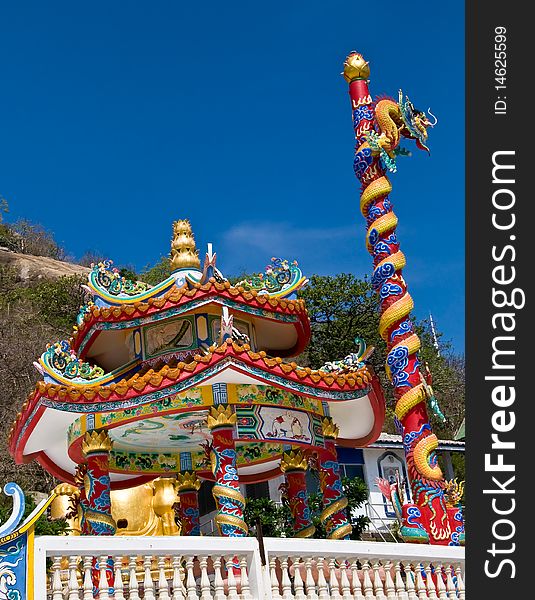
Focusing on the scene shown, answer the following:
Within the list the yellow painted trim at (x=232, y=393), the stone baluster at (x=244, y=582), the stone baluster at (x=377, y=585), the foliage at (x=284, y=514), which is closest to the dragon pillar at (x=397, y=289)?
the stone baluster at (x=377, y=585)

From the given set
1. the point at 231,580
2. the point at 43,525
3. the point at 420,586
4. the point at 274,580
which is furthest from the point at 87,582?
the point at 43,525

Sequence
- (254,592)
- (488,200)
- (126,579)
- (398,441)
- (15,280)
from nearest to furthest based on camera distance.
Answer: (488,200) < (254,592) < (126,579) < (398,441) < (15,280)

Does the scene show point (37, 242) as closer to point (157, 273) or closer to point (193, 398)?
point (157, 273)

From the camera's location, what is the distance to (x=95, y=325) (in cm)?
1218

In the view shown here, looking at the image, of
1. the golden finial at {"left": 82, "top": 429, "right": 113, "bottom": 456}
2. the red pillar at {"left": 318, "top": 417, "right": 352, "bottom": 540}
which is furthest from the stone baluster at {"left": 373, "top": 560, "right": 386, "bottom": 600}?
the golden finial at {"left": 82, "top": 429, "right": 113, "bottom": 456}

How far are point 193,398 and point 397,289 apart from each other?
174 inches

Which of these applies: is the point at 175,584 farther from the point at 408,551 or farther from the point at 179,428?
the point at 179,428

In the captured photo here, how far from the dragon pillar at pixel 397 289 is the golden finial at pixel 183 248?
2915 millimetres

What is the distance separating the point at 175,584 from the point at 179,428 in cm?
443

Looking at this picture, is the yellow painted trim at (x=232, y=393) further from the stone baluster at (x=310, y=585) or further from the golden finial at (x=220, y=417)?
the stone baluster at (x=310, y=585)

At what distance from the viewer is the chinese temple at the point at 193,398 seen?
35.2 feet

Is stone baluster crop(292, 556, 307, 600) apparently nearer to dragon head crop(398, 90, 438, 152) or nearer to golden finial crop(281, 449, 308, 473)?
golden finial crop(281, 449, 308, 473)

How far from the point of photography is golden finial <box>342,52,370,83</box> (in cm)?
1533

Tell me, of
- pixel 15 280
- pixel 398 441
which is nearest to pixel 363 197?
pixel 398 441
